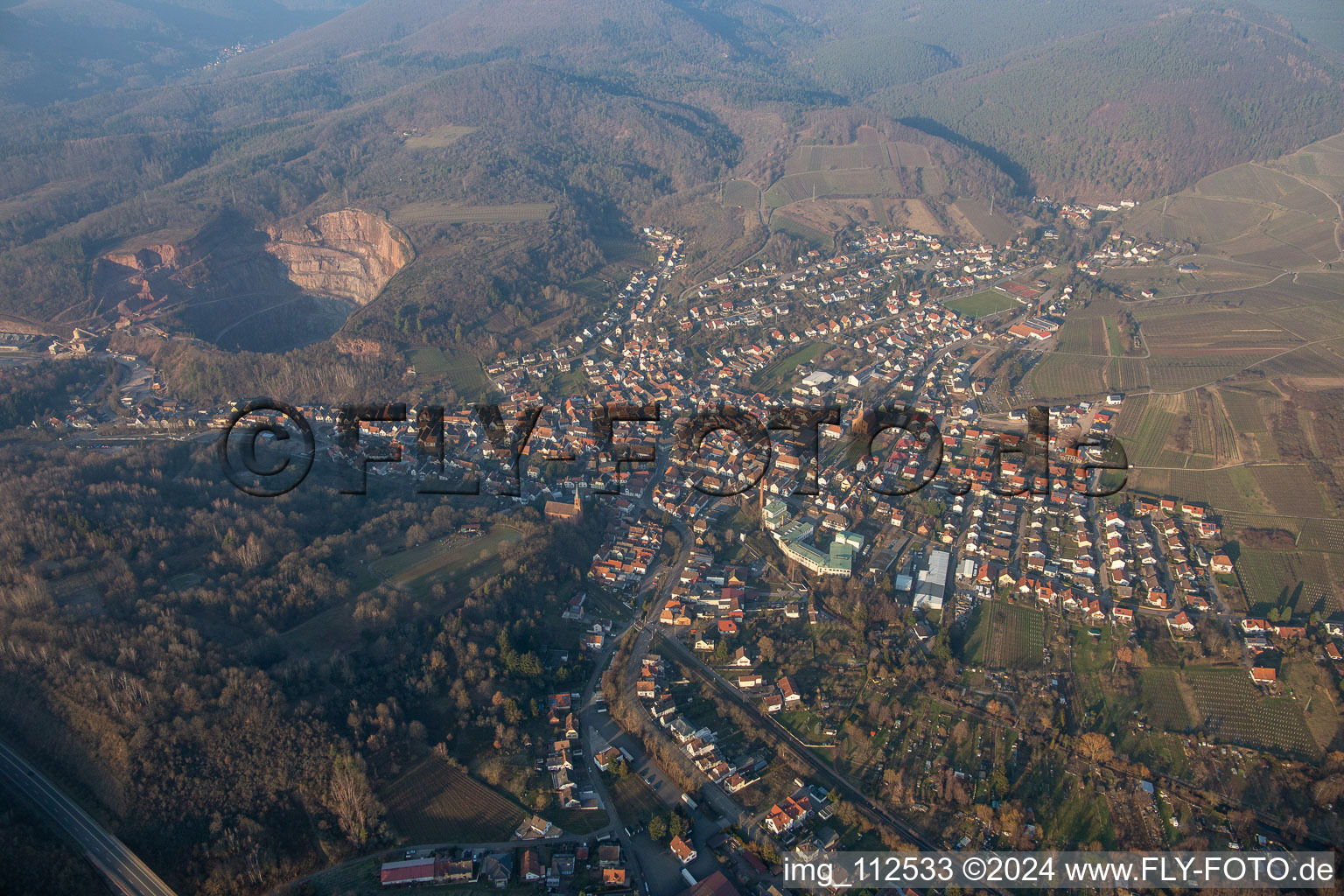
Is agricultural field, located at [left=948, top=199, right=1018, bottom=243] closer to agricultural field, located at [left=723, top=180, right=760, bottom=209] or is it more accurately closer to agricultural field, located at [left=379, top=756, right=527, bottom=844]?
agricultural field, located at [left=723, top=180, right=760, bottom=209]

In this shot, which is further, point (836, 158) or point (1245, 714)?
point (836, 158)

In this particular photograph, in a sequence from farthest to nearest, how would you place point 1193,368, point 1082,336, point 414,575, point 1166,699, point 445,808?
point 1082,336
point 1193,368
point 414,575
point 1166,699
point 445,808

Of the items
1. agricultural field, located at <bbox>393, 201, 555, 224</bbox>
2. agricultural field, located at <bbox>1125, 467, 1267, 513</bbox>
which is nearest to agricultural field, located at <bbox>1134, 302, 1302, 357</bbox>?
agricultural field, located at <bbox>1125, 467, 1267, 513</bbox>

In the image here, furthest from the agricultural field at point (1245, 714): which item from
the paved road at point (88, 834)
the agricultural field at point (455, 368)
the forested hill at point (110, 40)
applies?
the forested hill at point (110, 40)

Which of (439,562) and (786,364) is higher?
(786,364)

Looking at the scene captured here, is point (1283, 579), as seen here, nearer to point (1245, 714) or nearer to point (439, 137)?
point (1245, 714)

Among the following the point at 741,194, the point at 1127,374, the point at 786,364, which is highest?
the point at 741,194

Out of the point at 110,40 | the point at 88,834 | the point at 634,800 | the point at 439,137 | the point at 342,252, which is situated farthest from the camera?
the point at 110,40

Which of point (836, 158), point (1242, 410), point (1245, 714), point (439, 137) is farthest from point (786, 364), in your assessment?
point (439, 137)
